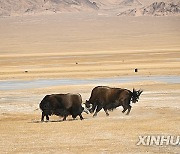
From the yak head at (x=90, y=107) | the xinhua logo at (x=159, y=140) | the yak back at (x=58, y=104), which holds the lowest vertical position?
the xinhua logo at (x=159, y=140)

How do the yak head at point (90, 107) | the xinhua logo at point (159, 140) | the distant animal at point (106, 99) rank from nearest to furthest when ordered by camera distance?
1. the xinhua logo at point (159, 140)
2. the distant animal at point (106, 99)
3. the yak head at point (90, 107)

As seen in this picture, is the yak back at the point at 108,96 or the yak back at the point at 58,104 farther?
the yak back at the point at 108,96

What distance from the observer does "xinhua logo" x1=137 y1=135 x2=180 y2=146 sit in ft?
38.9

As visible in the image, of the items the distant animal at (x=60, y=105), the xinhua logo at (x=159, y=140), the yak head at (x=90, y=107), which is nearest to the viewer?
the xinhua logo at (x=159, y=140)

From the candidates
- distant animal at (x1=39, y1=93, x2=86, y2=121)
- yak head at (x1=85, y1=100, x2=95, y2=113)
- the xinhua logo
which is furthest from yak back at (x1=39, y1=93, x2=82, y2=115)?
the xinhua logo

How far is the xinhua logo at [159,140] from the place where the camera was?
11863 millimetres

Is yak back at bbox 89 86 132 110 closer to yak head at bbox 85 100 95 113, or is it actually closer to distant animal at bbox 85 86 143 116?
distant animal at bbox 85 86 143 116

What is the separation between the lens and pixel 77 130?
47.1 feet

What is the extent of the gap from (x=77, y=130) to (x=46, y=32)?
524 ft

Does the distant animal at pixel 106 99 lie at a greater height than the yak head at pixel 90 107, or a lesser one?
greater

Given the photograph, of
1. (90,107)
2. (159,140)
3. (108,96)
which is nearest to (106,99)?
(108,96)

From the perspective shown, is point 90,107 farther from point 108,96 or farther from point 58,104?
point 58,104

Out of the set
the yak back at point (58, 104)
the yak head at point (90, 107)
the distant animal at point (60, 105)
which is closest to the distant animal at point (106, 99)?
the yak head at point (90, 107)

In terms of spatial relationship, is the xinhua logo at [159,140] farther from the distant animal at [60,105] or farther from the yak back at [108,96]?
the yak back at [108,96]
